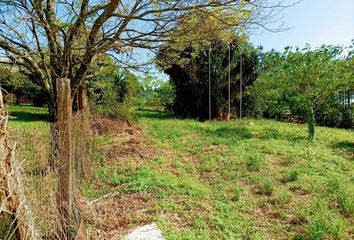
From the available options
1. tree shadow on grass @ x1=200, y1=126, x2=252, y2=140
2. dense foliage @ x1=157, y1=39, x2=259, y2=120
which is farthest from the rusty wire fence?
dense foliage @ x1=157, y1=39, x2=259, y2=120

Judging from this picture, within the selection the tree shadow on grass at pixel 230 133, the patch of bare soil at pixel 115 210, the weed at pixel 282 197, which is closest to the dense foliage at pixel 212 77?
the tree shadow on grass at pixel 230 133

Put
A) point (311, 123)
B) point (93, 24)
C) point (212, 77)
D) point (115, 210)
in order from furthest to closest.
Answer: point (212, 77), point (311, 123), point (93, 24), point (115, 210)

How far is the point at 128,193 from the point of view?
472 centimetres

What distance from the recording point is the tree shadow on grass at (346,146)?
318 inches

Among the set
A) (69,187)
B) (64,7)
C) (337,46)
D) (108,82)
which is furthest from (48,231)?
(108,82)

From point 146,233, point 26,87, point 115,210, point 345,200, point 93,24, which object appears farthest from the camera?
point 26,87

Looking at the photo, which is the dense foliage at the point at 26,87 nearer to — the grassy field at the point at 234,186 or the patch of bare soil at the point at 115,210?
the grassy field at the point at 234,186

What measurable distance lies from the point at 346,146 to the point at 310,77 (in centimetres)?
230

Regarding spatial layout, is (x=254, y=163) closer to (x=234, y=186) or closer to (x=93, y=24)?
(x=234, y=186)

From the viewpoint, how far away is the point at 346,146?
28.1 ft

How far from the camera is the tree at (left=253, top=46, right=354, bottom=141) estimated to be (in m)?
9.12

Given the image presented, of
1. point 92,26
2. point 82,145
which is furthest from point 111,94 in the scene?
point 82,145

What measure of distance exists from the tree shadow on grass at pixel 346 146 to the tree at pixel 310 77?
2.54 ft

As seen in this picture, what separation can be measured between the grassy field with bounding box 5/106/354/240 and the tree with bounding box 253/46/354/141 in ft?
5.06
